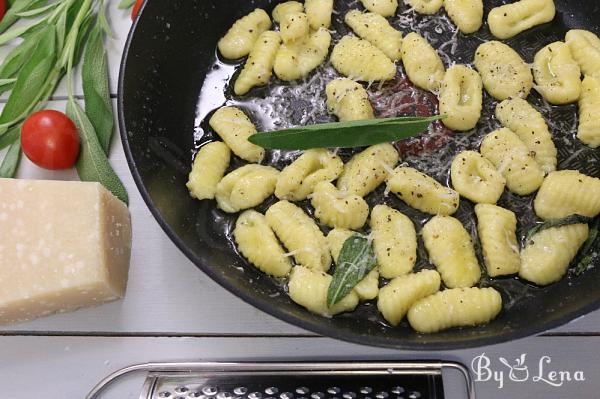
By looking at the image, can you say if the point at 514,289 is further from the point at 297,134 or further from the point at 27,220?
the point at 27,220

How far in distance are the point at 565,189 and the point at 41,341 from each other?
1.12 m

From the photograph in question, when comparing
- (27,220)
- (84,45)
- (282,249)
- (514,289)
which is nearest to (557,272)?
(514,289)

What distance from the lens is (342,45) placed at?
1.50 meters

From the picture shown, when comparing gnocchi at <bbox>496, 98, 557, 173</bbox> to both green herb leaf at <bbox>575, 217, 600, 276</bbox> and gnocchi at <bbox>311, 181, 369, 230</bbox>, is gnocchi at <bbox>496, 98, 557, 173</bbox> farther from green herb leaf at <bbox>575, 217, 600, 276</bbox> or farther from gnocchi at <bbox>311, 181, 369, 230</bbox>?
gnocchi at <bbox>311, 181, 369, 230</bbox>

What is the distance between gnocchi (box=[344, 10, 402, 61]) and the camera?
4.89 feet

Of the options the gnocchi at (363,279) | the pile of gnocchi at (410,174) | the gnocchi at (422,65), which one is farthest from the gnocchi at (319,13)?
the gnocchi at (363,279)

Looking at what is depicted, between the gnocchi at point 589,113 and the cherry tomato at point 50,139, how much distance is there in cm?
112

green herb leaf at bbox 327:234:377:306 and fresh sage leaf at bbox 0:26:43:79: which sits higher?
fresh sage leaf at bbox 0:26:43:79

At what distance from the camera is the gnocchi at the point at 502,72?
55.8 inches

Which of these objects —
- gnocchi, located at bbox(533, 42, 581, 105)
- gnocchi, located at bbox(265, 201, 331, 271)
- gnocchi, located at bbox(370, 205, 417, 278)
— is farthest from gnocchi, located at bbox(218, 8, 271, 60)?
gnocchi, located at bbox(533, 42, 581, 105)

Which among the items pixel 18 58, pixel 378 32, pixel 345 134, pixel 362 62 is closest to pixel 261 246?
pixel 345 134

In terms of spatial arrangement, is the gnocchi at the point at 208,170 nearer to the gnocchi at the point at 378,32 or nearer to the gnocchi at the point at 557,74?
the gnocchi at the point at 378,32

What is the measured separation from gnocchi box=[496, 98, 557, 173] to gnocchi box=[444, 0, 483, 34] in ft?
0.74

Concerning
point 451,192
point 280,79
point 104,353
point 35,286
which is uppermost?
point 280,79
